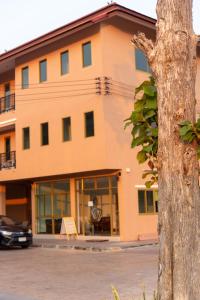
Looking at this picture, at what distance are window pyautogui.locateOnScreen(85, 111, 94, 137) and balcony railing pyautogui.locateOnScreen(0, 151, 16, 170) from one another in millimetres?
6318

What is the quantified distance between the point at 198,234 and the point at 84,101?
20.2 metres

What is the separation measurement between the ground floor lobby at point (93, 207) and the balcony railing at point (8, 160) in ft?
Answer: 4.69

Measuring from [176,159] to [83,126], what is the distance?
20.1 meters

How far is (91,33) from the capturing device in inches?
924

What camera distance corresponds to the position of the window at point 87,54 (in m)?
23.6

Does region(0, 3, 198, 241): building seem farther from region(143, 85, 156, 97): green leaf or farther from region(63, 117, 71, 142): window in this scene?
region(143, 85, 156, 97): green leaf

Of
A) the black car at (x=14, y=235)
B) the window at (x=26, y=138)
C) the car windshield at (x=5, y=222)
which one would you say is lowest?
the black car at (x=14, y=235)

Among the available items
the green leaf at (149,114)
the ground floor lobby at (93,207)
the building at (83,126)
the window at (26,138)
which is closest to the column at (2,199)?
the building at (83,126)

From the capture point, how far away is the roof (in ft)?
72.4

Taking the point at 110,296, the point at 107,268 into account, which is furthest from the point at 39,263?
the point at 110,296

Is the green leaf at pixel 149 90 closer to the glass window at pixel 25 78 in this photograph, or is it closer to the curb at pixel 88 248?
the curb at pixel 88 248

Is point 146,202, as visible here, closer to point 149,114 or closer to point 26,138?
point 26,138

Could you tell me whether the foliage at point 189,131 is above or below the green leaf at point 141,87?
below

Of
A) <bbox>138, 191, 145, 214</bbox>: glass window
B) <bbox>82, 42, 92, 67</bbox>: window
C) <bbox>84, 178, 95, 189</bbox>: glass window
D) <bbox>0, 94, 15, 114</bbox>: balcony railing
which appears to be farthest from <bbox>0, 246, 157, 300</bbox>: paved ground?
<bbox>0, 94, 15, 114</bbox>: balcony railing
